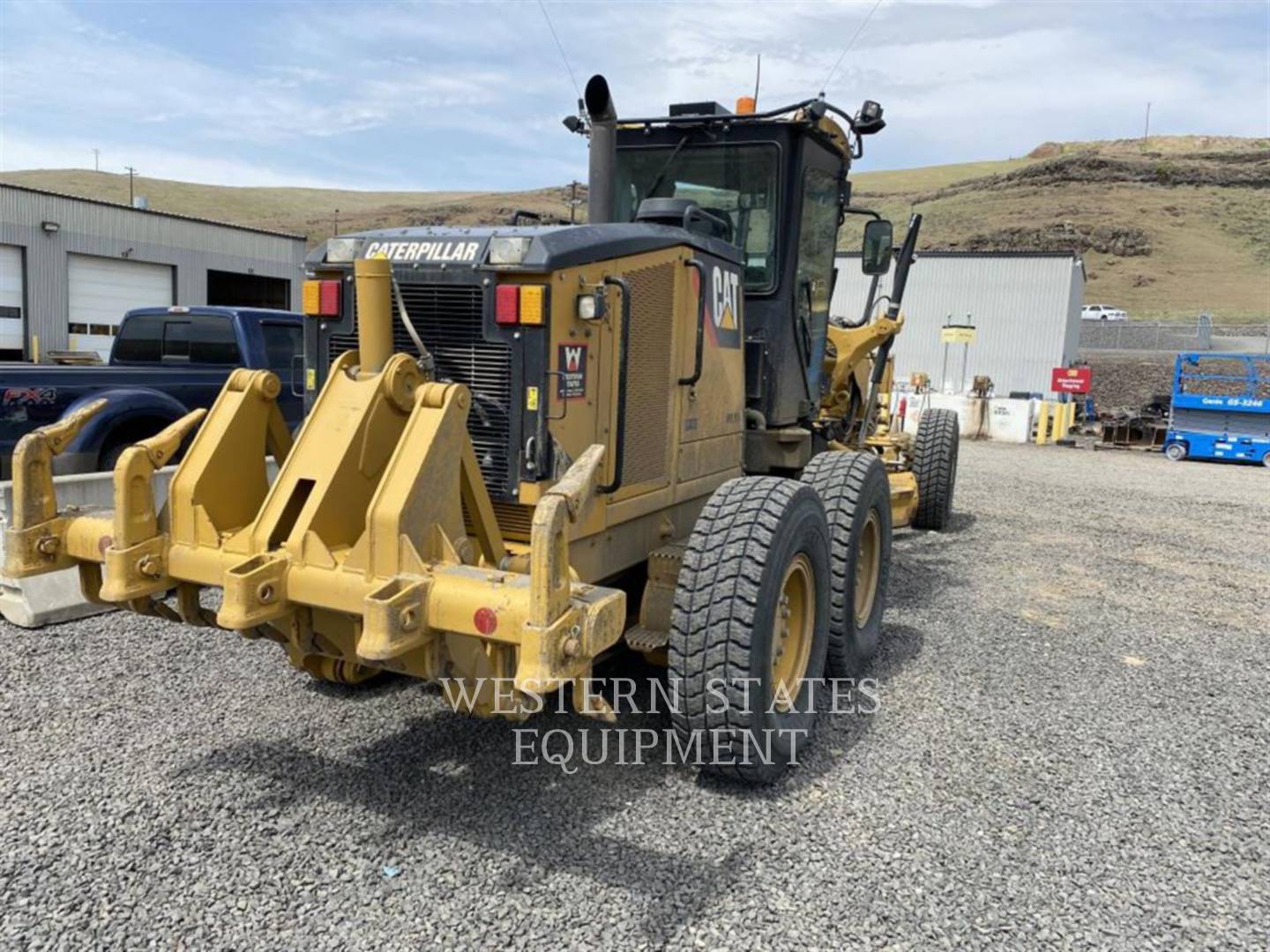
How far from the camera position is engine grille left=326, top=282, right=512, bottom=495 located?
11.7ft

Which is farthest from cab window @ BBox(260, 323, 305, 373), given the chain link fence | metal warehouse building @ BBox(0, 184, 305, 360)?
the chain link fence

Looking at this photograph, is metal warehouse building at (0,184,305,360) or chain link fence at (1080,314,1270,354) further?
chain link fence at (1080,314,1270,354)

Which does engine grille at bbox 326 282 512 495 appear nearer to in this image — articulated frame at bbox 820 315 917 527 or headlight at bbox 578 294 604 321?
headlight at bbox 578 294 604 321

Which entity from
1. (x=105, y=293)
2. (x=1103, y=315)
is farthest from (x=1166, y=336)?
(x=105, y=293)

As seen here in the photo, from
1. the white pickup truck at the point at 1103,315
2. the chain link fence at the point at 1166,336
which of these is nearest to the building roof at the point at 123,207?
the chain link fence at the point at 1166,336

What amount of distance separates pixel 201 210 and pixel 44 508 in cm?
8805

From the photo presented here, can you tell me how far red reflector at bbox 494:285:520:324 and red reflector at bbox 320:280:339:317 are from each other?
839 mm

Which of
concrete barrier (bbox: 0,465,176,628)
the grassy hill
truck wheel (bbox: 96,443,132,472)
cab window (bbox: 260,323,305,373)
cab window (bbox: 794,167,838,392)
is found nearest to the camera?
concrete barrier (bbox: 0,465,176,628)

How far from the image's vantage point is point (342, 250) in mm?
3908

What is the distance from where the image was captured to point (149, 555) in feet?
10.8

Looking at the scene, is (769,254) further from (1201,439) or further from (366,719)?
(1201,439)

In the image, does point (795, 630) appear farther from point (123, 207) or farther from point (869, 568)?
point (123, 207)

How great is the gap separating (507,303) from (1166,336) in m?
41.5

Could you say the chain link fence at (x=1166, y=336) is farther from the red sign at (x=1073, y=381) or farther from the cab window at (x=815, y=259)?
the cab window at (x=815, y=259)
